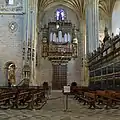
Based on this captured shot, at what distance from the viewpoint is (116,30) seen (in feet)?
99.3

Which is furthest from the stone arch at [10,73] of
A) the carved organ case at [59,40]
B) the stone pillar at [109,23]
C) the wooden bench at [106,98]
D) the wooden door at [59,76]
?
the wooden bench at [106,98]

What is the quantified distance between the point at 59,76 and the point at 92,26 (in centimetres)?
1034

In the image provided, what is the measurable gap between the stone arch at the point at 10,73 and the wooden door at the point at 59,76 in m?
8.26

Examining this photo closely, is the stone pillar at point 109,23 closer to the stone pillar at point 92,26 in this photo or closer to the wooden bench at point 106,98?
the stone pillar at point 92,26

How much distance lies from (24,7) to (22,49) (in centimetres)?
513

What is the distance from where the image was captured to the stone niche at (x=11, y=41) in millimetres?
25203

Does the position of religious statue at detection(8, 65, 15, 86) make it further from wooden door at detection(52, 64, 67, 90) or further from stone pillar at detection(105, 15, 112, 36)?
stone pillar at detection(105, 15, 112, 36)

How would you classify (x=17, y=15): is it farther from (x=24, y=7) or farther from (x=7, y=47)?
(x=7, y=47)

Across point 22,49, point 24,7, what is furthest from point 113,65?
point 24,7

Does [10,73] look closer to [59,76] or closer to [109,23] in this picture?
[59,76]

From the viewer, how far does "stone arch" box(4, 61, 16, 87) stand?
24406 mm

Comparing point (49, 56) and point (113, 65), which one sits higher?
point (49, 56)

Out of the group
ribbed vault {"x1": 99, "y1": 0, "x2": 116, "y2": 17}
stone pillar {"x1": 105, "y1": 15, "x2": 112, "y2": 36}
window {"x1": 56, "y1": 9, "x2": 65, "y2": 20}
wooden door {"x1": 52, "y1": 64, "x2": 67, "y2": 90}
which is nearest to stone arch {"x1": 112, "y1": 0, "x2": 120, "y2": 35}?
ribbed vault {"x1": 99, "y1": 0, "x2": 116, "y2": 17}

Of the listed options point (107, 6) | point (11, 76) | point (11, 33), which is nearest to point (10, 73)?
point (11, 76)
